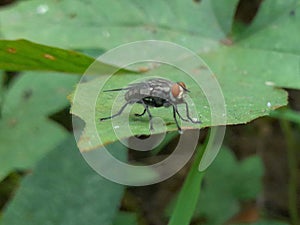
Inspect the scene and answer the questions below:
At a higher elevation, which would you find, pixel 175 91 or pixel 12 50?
pixel 175 91

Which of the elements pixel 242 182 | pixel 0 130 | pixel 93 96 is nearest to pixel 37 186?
pixel 93 96

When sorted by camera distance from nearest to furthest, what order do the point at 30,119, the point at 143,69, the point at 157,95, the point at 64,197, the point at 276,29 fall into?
1. the point at 157,95
2. the point at 64,197
3. the point at 143,69
4. the point at 276,29
5. the point at 30,119

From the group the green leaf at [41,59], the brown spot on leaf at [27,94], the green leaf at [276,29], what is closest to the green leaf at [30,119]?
the brown spot on leaf at [27,94]

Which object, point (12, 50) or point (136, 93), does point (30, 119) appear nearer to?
point (12, 50)

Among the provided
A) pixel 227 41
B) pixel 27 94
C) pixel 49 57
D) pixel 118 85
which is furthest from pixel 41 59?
pixel 227 41

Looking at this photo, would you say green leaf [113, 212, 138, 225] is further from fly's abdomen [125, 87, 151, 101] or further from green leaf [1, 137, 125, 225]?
fly's abdomen [125, 87, 151, 101]

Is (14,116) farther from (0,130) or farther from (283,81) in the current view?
(283,81)
